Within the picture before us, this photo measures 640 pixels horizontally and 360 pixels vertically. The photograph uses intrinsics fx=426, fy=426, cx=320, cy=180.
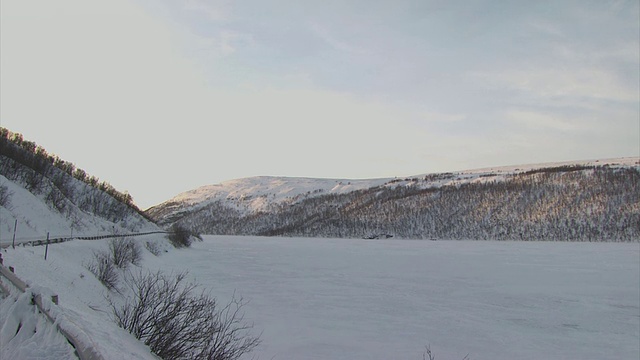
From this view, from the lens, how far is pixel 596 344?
13172mm

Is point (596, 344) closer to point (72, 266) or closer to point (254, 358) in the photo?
point (254, 358)

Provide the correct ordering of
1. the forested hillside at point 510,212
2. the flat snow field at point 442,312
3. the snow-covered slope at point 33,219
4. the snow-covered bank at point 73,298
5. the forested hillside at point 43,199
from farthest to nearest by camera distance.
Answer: the forested hillside at point 510,212, the forested hillside at point 43,199, the snow-covered slope at point 33,219, the flat snow field at point 442,312, the snow-covered bank at point 73,298

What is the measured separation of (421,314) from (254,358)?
7.68m

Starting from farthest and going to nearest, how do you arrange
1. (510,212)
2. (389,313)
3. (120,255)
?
1. (510,212)
2. (120,255)
3. (389,313)

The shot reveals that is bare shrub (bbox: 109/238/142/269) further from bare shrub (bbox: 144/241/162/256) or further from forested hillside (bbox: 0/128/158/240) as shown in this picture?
bare shrub (bbox: 144/241/162/256)

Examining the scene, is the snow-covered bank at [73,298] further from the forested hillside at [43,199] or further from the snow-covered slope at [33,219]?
the forested hillside at [43,199]

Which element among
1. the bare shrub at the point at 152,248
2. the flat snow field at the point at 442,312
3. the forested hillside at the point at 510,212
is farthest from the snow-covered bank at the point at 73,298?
the forested hillside at the point at 510,212

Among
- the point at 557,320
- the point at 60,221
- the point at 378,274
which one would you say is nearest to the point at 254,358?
the point at 557,320

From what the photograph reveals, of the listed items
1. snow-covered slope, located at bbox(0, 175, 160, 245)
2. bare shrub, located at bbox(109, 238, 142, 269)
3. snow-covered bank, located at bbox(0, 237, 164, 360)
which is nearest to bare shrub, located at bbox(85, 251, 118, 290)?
snow-covered bank, located at bbox(0, 237, 164, 360)

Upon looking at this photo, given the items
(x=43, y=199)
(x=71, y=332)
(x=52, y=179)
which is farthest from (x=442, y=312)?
(x=52, y=179)

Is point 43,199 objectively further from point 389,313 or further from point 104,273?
point 389,313

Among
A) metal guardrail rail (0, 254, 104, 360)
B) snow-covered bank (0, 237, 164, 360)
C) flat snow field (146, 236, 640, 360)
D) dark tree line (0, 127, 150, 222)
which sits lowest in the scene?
flat snow field (146, 236, 640, 360)

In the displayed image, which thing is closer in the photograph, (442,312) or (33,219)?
(442,312)

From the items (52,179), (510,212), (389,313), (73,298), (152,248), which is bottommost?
(389,313)
